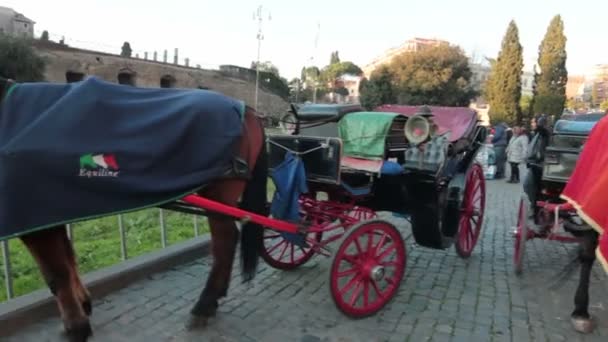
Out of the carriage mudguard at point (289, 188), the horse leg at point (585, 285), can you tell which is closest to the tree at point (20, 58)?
the carriage mudguard at point (289, 188)

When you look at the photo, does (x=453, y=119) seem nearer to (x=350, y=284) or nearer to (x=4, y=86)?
(x=350, y=284)

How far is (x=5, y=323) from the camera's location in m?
3.11

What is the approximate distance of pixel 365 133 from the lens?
158 inches

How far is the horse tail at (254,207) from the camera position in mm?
3572

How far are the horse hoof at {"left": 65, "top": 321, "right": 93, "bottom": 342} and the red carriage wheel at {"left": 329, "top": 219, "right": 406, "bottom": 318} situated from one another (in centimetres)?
162

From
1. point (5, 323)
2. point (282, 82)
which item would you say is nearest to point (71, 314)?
point (5, 323)

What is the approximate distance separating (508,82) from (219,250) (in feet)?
137

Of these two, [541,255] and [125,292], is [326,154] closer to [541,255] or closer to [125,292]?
[125,292]

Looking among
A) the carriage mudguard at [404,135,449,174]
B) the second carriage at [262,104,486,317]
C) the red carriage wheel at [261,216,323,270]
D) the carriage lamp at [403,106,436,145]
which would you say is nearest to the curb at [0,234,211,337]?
the red carriage wheel at [261,216,323,270]

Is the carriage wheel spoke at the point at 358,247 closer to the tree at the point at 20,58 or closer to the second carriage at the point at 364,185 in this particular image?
the second carriage at the point at 364,185

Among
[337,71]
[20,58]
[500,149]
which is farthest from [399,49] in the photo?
[500,149]

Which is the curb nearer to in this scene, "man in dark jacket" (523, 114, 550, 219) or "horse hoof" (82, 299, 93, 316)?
"horse hoof" (82, 299, 93, 316)

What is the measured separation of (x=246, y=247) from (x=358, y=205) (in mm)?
1367

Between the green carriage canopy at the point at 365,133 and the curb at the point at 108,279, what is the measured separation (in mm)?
1925
